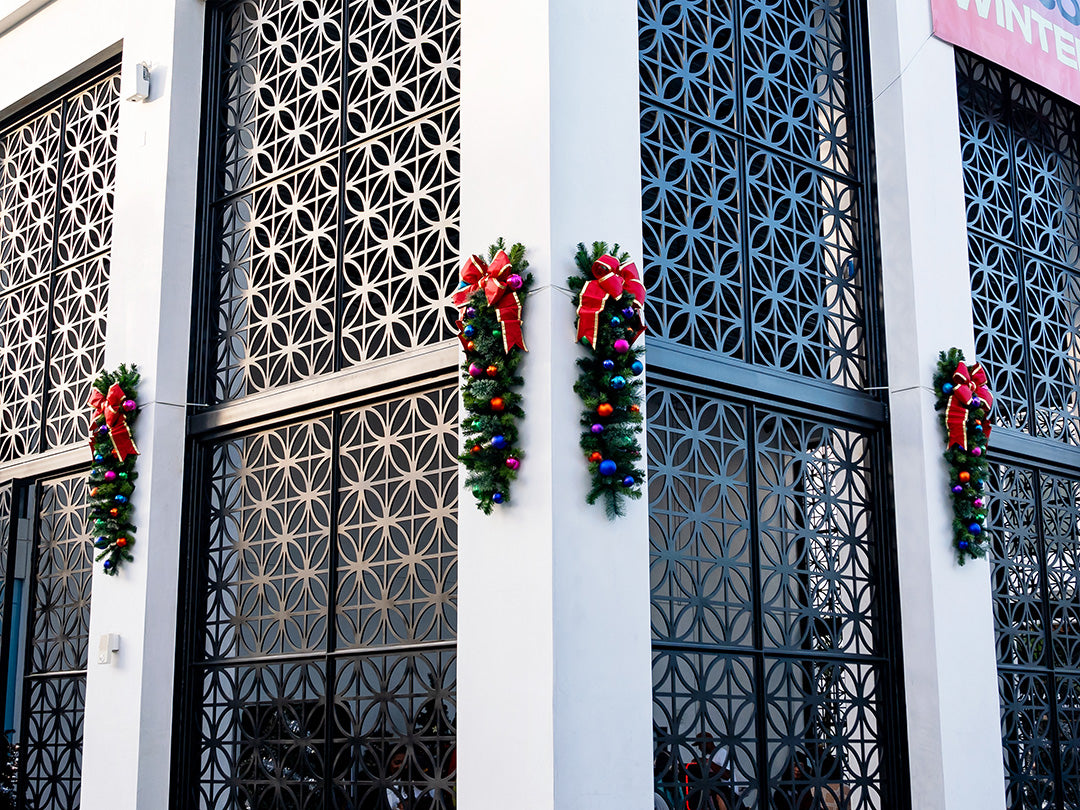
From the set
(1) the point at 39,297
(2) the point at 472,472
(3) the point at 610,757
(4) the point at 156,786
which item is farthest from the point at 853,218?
(1) the point at 39,297

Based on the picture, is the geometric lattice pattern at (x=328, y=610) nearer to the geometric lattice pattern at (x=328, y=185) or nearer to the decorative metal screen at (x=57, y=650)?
the geometric lattice pattern at (x=328, y=185)

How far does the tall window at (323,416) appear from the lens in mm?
7434

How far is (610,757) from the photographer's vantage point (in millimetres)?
6098

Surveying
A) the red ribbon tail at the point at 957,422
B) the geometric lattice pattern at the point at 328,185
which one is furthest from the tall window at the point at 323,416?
the red ribbon tail at the point at 957,422

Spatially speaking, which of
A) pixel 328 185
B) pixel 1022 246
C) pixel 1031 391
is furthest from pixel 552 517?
pixel 1022 246

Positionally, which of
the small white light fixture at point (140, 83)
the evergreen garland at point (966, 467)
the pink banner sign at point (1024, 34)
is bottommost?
the evergreen garland at point (966, 467)

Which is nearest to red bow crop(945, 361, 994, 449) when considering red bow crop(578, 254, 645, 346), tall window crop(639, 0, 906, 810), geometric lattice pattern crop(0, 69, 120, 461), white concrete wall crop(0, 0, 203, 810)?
tall window crop(639, 0, 906, 810)

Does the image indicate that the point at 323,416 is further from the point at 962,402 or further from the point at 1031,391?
the point at 1031,391

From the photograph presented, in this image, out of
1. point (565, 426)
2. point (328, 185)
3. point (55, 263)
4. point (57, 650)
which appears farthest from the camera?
point (55, 263)

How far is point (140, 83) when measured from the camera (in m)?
9.60

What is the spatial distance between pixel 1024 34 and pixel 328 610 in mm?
6805

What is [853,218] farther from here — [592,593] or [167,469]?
[167,469]

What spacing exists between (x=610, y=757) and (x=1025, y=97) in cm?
708

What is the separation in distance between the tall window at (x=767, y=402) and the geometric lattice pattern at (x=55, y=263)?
5228 mm
